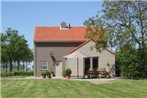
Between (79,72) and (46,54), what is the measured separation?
8917mm

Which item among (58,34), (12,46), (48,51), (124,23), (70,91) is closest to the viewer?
(70,91)

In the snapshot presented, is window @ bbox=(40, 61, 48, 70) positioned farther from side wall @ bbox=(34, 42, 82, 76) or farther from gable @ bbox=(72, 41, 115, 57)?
gable @ bbox=(72, 41, 115, 57)

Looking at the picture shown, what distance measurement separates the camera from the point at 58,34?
5712 cm

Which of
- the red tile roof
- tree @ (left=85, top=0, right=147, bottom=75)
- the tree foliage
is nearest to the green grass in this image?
tree @ (left=85, top=0, right=147, bottom=75)

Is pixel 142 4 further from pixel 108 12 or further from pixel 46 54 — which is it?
pixel 46 54

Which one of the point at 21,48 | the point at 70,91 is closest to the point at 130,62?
the point at 70,91

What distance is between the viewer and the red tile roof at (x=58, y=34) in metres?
56.2

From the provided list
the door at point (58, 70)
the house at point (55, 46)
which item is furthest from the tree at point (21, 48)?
the door at point (58, 70)

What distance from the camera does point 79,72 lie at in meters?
48.4

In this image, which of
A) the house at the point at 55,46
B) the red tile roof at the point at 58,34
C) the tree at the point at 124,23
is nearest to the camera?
the tree at the point at 124,23

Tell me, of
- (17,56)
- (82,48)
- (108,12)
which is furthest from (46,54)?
(108,12)

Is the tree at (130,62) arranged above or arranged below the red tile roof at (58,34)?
below

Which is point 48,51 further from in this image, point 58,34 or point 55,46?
point 58,34

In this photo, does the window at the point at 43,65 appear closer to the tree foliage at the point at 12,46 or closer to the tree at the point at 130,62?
the tree foliage at the point at 12,46
